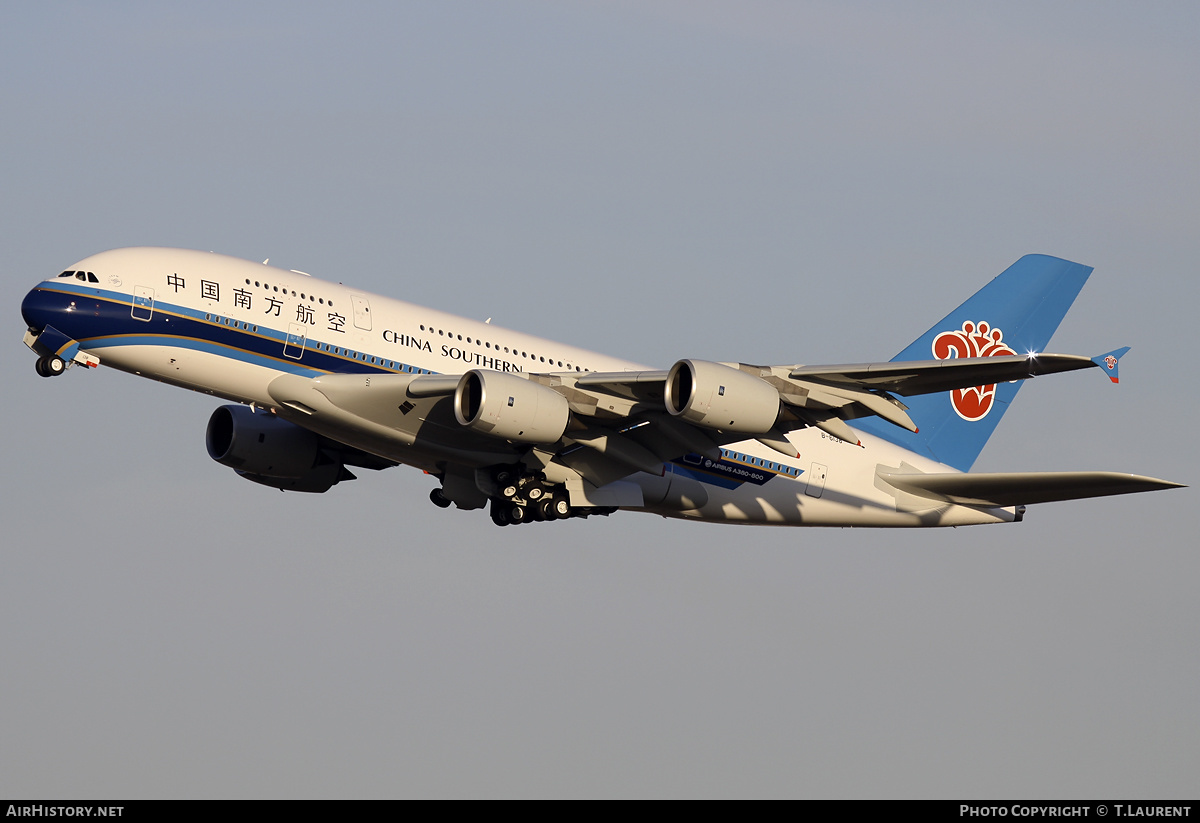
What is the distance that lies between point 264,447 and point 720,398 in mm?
12652

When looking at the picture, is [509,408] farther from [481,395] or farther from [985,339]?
[985,339]

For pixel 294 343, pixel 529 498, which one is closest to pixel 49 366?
pixel 294 343

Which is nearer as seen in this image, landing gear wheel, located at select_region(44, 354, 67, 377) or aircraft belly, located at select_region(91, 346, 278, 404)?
landing gear wheel, located at select_region(44, 354, 67, 377)

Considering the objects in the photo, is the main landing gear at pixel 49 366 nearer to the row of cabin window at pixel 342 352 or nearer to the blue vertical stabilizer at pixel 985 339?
the row of cabin window at pixel 342 352

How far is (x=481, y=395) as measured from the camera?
97.0 ft

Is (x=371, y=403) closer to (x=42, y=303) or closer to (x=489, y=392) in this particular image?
(x=489, y=392)

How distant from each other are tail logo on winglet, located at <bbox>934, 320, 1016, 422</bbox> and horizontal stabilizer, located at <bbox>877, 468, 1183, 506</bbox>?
398cm

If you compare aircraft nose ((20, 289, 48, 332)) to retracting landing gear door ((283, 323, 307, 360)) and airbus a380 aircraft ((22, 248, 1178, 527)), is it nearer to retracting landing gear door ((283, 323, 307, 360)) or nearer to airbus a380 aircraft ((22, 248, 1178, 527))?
airbus a380 aircraft ((22, 248, 1178, 527))

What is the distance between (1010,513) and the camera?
39.1 metres

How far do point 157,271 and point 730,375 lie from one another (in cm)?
1207

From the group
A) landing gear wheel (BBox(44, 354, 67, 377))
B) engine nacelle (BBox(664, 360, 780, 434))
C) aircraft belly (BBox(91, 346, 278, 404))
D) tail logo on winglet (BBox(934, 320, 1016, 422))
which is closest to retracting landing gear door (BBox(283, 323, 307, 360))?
aircraft belly (BBox(91, 346, 278, 404))

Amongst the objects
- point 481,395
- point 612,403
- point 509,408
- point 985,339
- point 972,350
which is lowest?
point 509,408

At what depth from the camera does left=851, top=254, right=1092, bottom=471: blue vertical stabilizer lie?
133 ft
